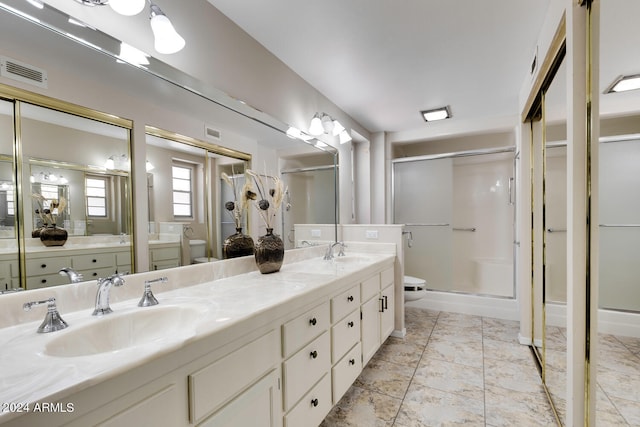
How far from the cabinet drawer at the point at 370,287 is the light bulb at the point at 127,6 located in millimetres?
1741

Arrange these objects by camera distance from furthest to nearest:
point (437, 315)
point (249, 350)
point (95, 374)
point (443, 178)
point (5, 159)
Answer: point (443, 178) < point (437, 315) < point (249, 350) < point (5, 159) < point (95, 374)

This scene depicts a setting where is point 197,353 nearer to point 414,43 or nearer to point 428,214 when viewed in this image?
point 414,43

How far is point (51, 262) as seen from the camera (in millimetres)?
978

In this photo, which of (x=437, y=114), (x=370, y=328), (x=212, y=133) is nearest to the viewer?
(x=212, y=133)

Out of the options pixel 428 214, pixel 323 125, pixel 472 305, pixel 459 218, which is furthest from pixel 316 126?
pixel 459 218

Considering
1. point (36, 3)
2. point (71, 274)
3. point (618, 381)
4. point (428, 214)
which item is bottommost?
point (618, 381)

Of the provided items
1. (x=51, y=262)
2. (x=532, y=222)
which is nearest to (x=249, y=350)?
(x=51, y=262)

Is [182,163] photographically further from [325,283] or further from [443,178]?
[443,178]

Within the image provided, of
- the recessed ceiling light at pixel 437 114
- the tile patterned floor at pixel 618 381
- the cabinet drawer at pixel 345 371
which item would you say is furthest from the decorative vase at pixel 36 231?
the recessed ceiling light at pixel 437 114

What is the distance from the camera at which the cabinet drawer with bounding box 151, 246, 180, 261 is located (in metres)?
1.26

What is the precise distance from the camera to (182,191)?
142 centimetres

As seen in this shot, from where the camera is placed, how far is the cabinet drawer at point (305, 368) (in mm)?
1167

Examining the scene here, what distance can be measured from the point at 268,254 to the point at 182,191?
571 millimetres

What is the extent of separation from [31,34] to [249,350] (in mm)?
1228
